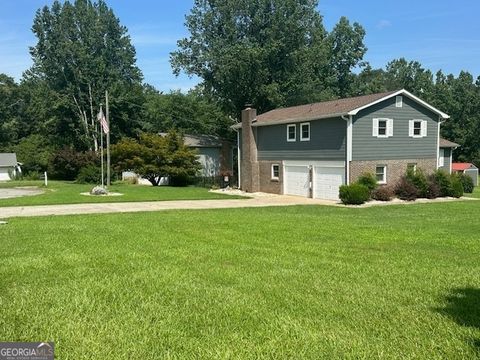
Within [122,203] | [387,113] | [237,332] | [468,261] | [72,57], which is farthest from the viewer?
[72,57]

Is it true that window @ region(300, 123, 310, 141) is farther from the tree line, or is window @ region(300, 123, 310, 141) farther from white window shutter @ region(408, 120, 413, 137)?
the tree line

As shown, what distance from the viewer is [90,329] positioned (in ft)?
13.9

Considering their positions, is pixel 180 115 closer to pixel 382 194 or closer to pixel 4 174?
pixel 4 174

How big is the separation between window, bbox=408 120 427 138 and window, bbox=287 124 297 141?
6.70m

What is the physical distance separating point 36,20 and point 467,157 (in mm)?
54385

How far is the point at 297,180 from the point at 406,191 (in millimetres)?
6674

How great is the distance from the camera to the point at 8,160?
51.9 m

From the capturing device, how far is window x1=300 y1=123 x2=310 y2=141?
94.8ft

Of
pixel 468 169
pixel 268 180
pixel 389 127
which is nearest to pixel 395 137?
pixel 389 127

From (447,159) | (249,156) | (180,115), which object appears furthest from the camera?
(180,115)

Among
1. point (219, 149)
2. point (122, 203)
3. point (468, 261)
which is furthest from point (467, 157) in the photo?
point (468, 261)

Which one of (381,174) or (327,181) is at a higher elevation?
(381,174)

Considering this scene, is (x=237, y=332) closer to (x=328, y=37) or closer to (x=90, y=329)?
(x=90, y=329)

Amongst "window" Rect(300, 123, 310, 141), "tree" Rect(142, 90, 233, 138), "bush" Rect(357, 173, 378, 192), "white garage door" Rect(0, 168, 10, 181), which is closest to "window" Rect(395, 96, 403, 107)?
"bush" Rect(357, 173, 378, 192)
